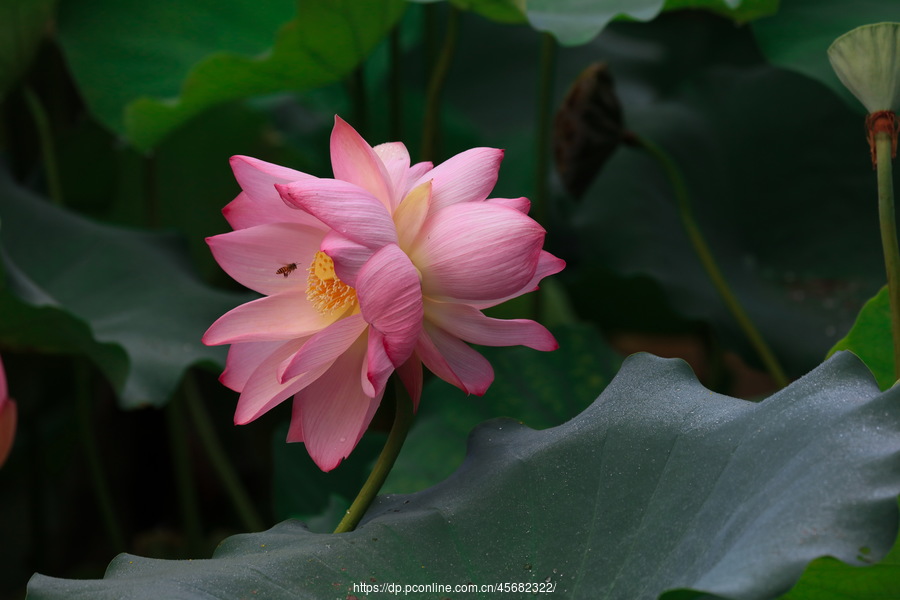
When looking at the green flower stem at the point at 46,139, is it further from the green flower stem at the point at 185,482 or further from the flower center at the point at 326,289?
the flower center at the point at 326,289

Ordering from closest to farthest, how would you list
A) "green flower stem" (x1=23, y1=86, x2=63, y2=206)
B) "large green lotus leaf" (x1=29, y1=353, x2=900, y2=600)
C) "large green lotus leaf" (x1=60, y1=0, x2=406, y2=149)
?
"large green lotus leaf" (x1=29, y1=353, x2=900, y2=600) → "green flower stem" (x1=23, y1=86, x2=63, y2=206) → "large green lotus leaf" (x1=60, y1=0, x2=406, y2=149)

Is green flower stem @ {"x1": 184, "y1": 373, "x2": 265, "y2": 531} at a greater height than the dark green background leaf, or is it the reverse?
the dark green background leaf

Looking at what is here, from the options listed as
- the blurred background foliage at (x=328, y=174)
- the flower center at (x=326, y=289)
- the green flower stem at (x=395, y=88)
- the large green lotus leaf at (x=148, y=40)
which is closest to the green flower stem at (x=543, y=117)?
the blurred background foliage at (x=328, y=174)

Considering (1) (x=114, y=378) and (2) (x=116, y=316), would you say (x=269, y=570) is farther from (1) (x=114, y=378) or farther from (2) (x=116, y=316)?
(2) (x=116, y=316)

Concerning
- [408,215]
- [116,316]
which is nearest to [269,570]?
[408,215]

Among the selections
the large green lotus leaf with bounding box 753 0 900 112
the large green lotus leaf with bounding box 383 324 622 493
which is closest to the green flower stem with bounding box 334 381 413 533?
the large green lotus leaf with bounding box 383 324 622 493

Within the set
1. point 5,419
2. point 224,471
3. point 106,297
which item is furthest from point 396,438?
point 224,471

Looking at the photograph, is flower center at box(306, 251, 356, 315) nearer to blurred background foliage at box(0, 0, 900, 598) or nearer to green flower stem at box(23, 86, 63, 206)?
blurred background foliage at box(0, 0, 900, 598)
